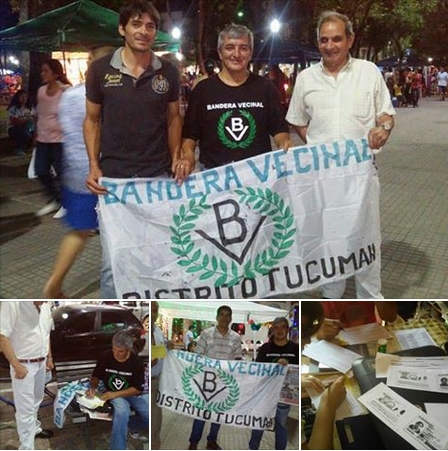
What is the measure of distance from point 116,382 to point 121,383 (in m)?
0.02

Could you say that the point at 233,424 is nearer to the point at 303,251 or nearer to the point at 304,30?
the point at 303,251

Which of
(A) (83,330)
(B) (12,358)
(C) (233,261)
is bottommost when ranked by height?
(B) (12,358)

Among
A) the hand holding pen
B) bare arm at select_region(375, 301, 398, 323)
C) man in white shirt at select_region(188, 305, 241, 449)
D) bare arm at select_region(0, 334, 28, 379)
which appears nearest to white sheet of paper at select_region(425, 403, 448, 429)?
bare arm at select_region(375, 301, 398, 323)

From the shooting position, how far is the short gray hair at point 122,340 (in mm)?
2580

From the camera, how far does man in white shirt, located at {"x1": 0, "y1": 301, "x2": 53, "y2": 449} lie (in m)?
2.55

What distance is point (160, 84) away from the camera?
2.57 metres

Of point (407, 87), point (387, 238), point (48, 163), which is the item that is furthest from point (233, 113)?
point (407, 87)

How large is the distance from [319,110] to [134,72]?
3.13ft

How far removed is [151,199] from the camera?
2.63m

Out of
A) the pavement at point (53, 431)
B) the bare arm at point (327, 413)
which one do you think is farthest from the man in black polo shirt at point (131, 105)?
the bare arm at point (327, 413)

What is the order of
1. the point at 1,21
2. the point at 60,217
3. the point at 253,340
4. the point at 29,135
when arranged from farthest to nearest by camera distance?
the point at 1,21, the point at 29,135, the point at 60,217, the point at 253,340

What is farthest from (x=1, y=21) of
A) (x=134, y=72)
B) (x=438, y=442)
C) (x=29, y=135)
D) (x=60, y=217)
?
(x=438, y=442)

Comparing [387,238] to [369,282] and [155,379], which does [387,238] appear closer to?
[369,282]

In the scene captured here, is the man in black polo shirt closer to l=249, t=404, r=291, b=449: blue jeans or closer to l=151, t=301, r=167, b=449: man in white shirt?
l=151, t=301, r=167, b=449: man in white shirt
